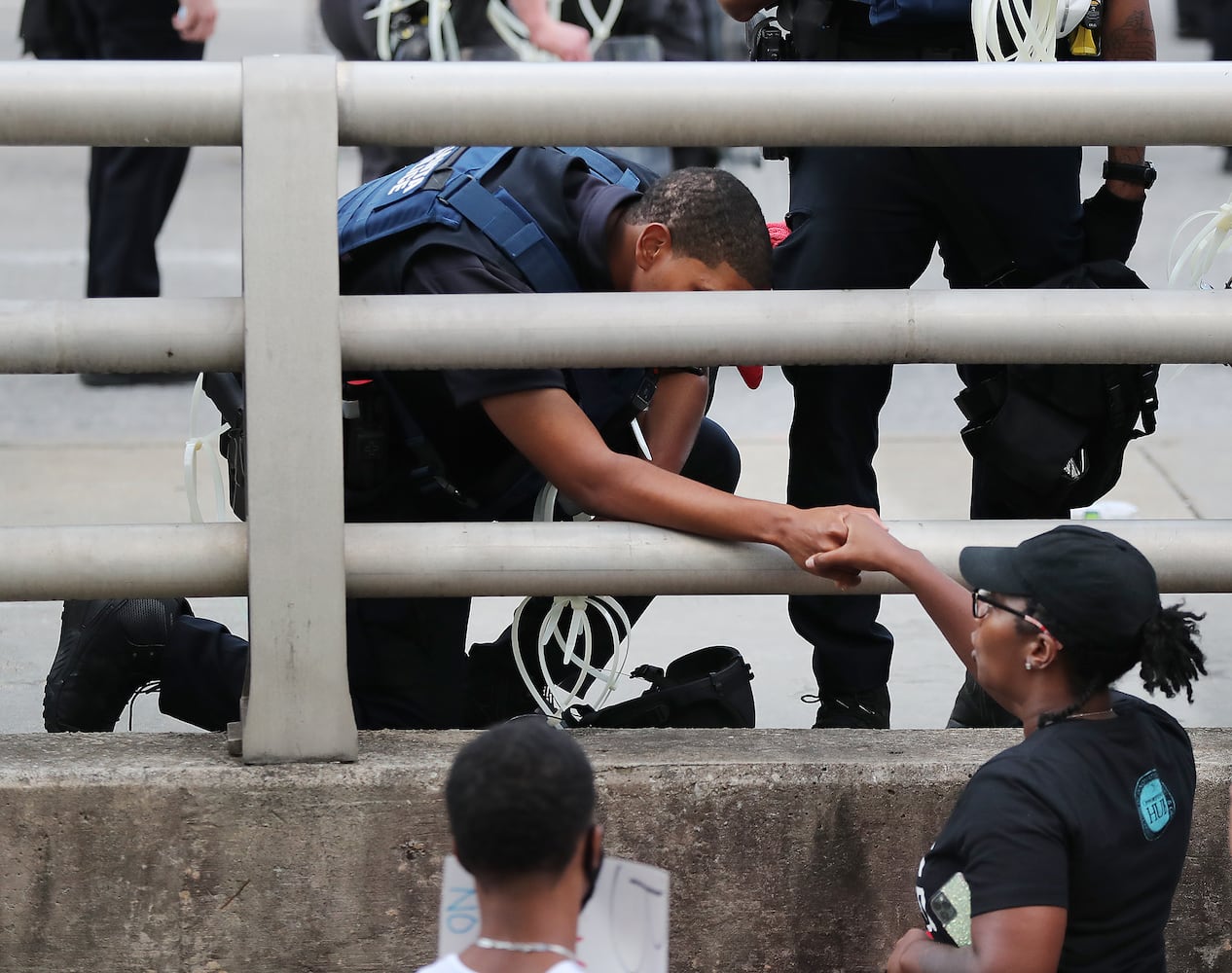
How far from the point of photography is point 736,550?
2.72m

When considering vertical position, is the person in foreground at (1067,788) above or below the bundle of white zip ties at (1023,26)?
below

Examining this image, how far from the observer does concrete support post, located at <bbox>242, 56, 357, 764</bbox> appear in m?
2.49

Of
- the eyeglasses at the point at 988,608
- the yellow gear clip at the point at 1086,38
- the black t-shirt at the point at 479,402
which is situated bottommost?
the eyeglasses at the point at 988,608

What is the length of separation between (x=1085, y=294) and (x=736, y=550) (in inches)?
25.5

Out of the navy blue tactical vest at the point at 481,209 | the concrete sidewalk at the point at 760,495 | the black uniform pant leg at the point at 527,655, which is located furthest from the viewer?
the concrete sidewalk at the point at 760,495

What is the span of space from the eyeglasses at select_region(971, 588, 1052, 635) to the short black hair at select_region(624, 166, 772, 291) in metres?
1.08

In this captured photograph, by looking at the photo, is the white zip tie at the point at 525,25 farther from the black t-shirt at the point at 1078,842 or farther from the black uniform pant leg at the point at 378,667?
the black t-shirt at the point at 1078,842

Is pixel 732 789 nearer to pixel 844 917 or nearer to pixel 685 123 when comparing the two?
pixel 844 917

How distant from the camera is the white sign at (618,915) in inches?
75.2

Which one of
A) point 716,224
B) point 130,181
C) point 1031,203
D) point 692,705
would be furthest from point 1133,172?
point 130,181

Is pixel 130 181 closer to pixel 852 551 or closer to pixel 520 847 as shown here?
pixel 852 551

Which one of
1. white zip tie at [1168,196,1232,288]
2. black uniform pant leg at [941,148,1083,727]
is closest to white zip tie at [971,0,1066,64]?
black uniform pant leg at [941,148,1083,727]

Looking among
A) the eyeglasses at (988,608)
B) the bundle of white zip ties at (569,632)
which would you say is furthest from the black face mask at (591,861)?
the bundle of white zip ties at (569,632)

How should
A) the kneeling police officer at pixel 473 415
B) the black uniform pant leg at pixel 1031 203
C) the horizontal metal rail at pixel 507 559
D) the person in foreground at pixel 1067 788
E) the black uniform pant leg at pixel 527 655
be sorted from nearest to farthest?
the person in foreground at pixel 1067 788 → the horizontal metal rail at pixel 507 559 → the kneeling police officer at pixel 473 415 → the black uniform pant leg at pixel 1031 203 → the black uniform pant leg at pixel 527 655
